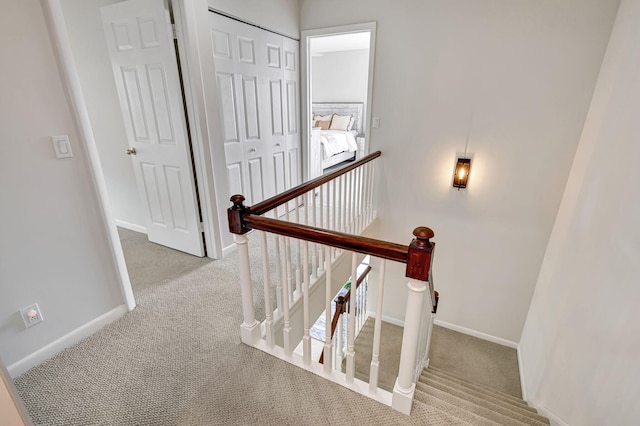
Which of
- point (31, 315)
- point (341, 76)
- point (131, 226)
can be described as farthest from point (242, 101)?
point (341, 76)

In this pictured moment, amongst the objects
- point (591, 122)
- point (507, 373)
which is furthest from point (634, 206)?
point (507, 373)

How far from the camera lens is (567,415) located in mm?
1773

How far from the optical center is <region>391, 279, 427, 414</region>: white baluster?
1094 mm

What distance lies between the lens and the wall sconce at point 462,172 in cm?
295

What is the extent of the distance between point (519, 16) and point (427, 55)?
0.77 m

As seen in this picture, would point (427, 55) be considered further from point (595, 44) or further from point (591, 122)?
point (591, 122)

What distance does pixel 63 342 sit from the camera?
5.32 ft

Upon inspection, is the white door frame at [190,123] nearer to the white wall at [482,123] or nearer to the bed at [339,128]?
the white wall at [482,123]

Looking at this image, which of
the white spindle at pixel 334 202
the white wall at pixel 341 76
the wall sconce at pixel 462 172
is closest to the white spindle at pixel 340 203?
the white spindle at pixel 334 202

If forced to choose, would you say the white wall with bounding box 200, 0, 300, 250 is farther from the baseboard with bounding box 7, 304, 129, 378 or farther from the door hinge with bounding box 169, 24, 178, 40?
the baseboard with bounding box 7, 304, 129, 378

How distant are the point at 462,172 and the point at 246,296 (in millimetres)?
2486

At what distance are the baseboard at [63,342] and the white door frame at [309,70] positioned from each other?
2.46 m

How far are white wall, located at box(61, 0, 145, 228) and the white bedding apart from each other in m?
2.81

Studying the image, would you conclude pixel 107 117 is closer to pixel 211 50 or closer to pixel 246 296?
pixel 211 50
